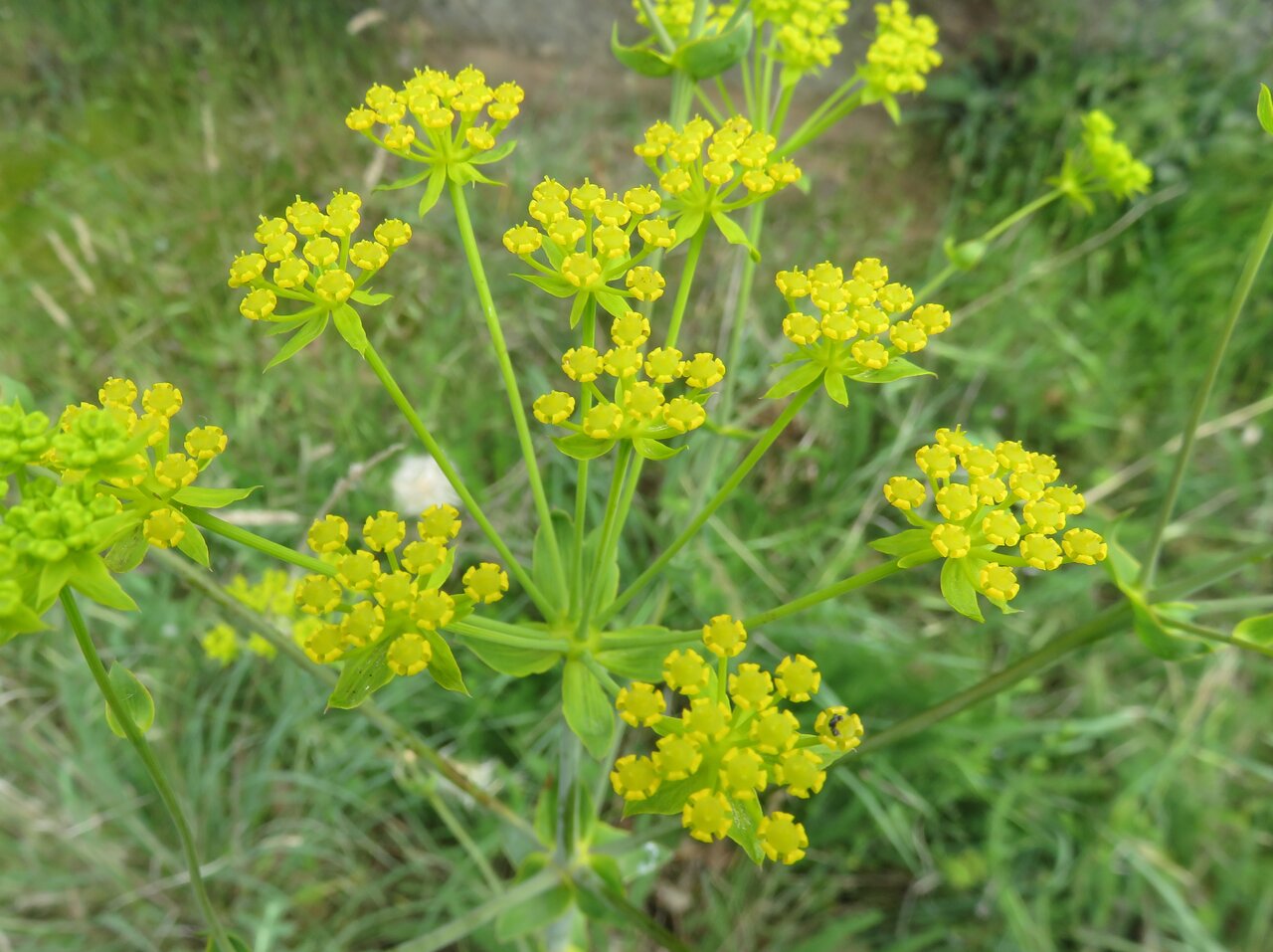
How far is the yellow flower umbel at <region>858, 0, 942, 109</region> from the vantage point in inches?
80.5

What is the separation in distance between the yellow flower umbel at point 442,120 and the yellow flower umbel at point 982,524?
33.2 inches

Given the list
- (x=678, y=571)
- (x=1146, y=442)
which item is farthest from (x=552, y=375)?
(x=1146, y=442)

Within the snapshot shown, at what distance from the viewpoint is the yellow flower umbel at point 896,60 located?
2.04 metres

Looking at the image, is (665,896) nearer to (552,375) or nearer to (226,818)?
(226,818)

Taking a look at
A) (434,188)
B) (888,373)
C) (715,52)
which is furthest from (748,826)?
(715,52)

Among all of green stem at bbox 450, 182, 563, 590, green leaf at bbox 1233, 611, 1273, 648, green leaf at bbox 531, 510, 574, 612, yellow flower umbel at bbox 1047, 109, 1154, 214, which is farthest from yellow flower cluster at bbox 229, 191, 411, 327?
yellow flower umbel at bbox 1047, 109, 1154, 214

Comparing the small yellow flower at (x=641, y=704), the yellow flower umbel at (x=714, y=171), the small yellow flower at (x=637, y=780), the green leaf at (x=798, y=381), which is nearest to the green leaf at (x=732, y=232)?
the yellow flower umbel at (x=714, y=171)

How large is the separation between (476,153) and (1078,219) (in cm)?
370

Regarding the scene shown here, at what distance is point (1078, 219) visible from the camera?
13.7 feet

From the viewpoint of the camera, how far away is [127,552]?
124cm

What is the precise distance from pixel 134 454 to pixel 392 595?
396mm

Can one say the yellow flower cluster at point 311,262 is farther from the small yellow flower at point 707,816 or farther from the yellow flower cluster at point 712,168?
the small yellow flower at point 707,816

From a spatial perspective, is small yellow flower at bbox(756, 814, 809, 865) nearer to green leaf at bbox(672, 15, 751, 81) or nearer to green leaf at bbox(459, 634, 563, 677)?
green leaf at bbox(459, 634, 563, 677)

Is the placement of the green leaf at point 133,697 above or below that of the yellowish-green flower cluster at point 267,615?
above
